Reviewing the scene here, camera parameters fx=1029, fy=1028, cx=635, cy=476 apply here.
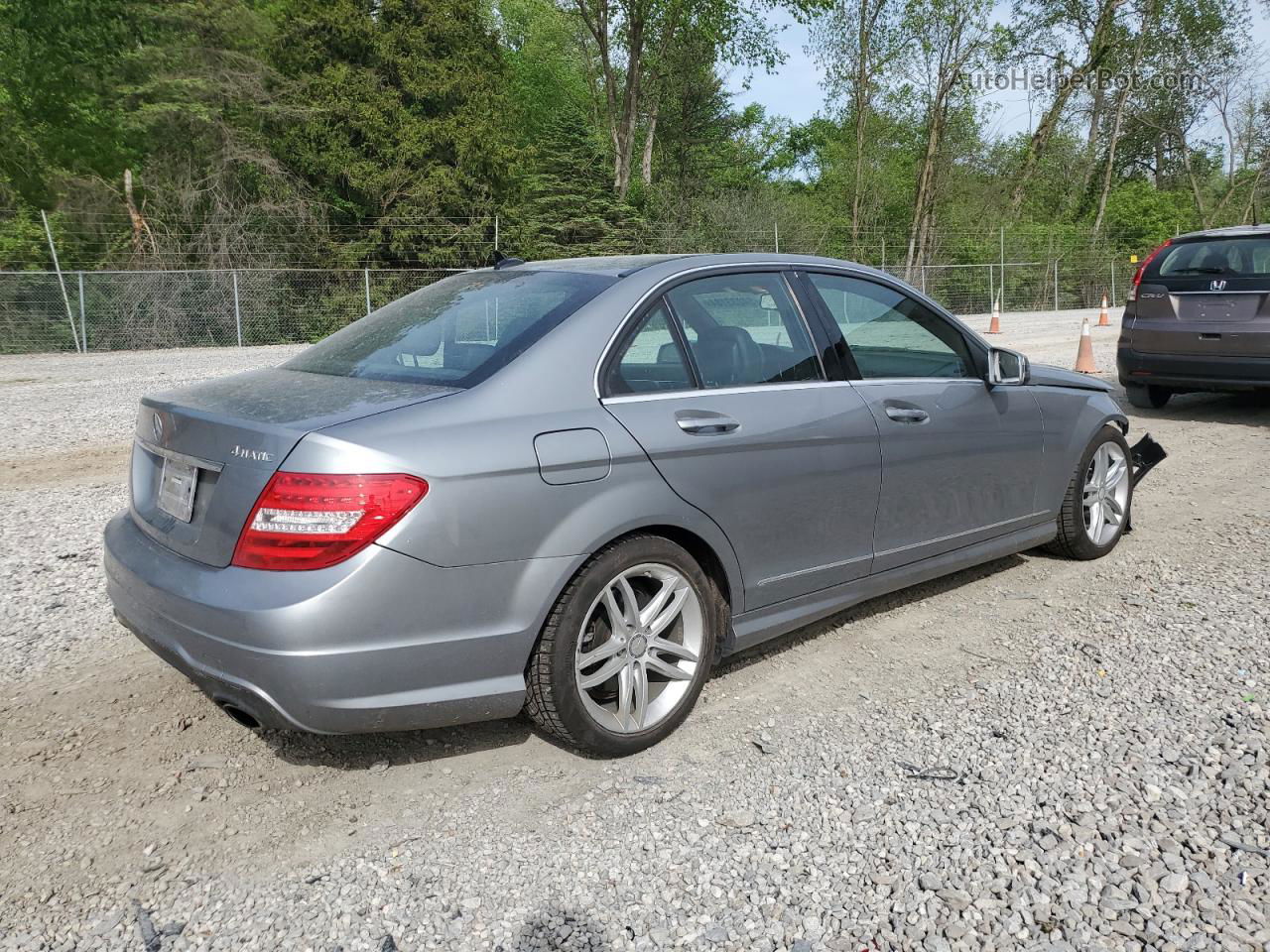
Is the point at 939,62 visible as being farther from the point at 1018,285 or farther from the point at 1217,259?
the point at 1217,259

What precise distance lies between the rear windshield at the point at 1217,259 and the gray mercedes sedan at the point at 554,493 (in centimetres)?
571

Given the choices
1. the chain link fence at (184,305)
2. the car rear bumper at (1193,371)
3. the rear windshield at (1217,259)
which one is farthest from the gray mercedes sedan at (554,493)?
the chain link fence at (184,305)

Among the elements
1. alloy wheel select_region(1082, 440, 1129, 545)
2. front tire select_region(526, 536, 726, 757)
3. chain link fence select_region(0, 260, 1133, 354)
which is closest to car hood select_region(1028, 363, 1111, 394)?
alloy wheel select_region(1082, 440, 1129, 545)

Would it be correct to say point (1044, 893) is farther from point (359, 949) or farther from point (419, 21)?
point (419, 21)

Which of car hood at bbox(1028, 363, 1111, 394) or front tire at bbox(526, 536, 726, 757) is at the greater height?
car hood at bbox(1028, 363, 1111, 394)

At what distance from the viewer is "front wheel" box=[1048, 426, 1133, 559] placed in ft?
16.6

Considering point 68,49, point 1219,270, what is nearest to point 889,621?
point 1219,270

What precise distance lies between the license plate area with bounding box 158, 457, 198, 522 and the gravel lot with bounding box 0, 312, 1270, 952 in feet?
2.69

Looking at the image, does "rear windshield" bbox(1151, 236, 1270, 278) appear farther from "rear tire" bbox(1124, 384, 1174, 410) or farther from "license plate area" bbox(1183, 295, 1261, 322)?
"rear tire" bbox(1124, 384, 1174, 410)

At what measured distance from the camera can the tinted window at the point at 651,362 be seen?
330 centimetres

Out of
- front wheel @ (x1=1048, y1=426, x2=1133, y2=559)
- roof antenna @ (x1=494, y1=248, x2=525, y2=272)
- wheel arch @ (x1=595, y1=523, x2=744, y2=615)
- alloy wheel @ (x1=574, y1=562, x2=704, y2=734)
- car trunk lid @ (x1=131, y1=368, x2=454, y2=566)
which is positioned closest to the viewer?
car trunk lid @ (x1=131, y1=368, x2=454, y2=566)

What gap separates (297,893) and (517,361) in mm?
1579

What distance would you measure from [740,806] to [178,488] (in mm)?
1925

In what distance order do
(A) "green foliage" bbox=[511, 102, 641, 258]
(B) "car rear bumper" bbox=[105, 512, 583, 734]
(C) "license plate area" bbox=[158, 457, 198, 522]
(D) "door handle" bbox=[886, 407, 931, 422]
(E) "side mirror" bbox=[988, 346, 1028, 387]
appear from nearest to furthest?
(B) "car rear bumper" bbox=[105, 512, 583, 734] → (C) "license plate area" bbox=[158, 457, 198, 522] → (D) "door handle" bbox=[886, 407, 931, 422] → (E) "side mirror" bbox=[988, 346, 1028, 387] → (A) "green foliage" bbox=[511, 102, 641, 258]
